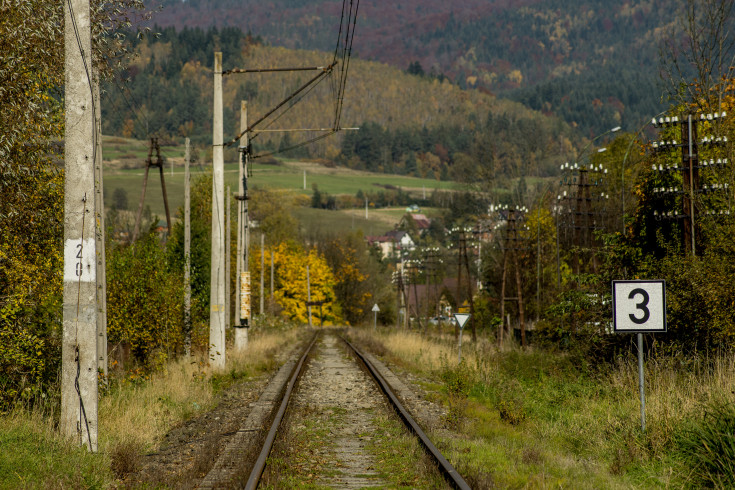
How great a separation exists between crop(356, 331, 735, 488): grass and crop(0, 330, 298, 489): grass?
169 inches

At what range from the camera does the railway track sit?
370 inches

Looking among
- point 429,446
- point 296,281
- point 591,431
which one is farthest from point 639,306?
point 296,281

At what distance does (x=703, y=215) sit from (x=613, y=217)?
3364 centimetres

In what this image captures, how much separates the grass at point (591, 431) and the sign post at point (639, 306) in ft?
2.97

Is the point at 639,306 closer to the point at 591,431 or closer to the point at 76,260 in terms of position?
the point at 591,431

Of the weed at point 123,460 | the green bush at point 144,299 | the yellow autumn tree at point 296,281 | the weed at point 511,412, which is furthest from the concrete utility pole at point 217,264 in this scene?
the yellow autumn tree at point 296,281

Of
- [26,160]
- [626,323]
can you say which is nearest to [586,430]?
[626,323]

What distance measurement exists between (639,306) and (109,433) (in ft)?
25.3

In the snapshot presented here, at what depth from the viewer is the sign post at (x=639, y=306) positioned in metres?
10.6

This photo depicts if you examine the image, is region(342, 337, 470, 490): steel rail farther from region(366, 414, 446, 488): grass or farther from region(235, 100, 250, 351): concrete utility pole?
region(235, 100, 250, 351): concrete utility pole

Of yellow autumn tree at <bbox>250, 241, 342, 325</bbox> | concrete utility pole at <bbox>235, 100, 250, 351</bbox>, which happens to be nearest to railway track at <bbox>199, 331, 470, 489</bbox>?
concrete utility pole at <bbox>235, 100, 250, 351</bbox>

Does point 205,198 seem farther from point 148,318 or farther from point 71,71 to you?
point 71,71

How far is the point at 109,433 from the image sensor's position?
11.3 meters

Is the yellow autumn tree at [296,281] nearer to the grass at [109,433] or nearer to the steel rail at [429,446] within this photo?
the grass at [109,433]
